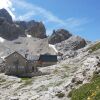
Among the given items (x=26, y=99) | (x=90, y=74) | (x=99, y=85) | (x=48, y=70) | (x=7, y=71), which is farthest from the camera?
(x=7, y=71)

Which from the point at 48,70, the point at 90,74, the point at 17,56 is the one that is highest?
the point at 17,56

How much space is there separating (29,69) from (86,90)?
95370mm

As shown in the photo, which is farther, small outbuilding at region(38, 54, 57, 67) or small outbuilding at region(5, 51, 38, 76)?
small outbuilding at region(38, 54, 57, 67)

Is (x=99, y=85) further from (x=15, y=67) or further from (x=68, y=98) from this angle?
(x=15, y=67)

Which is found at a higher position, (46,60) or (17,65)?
(46,60)

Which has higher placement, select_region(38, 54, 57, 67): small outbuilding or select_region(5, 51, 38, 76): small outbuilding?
select_region(38, 54, 57, 67): small outbuilding

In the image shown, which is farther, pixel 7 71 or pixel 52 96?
pixel 7 71

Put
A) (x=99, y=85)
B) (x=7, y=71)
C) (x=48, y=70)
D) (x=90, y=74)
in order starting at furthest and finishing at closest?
(x=7, y=71)
(x=48, y=70)
(x=90, y=74)
(x=99, y=85)

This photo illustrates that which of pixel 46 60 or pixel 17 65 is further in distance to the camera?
pixel 46 60

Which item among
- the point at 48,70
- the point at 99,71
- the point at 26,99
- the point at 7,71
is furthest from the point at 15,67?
the point at 99,71

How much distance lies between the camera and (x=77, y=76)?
4278 centimetres

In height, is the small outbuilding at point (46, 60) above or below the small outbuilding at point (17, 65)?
above

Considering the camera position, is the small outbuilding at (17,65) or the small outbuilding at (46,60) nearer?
the small outbuilding at (17,65)

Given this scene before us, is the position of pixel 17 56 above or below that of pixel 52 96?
above
